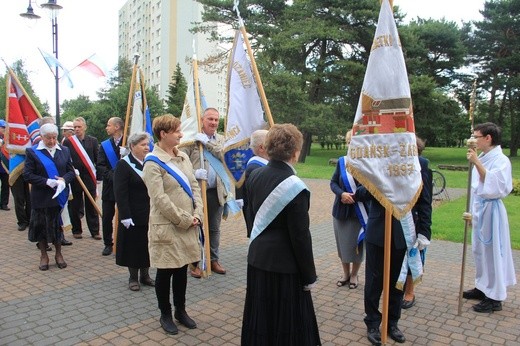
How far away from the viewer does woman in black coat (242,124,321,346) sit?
3062 millimetres

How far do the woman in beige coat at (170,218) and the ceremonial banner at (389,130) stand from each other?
168 centimetres

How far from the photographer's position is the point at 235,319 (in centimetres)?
459

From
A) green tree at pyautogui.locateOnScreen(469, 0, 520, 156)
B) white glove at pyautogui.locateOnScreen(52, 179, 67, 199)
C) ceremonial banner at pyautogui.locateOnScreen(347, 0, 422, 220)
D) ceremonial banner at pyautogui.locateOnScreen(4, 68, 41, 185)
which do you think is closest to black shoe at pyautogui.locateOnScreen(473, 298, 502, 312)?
ceremonial banner at pyautogui.locateOnScreen(347, 0, 422, 220)

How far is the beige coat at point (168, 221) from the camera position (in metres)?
4.05

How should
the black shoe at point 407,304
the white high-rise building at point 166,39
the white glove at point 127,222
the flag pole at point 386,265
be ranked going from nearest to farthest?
the flag pole at point 386,265 → the black shoe at point 407,304 → the white glove at point 127,222 → the white high-rise building at point 166,39

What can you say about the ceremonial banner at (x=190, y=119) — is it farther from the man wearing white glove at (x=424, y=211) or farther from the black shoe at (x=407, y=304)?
the black shoe at (x=407, y=304)

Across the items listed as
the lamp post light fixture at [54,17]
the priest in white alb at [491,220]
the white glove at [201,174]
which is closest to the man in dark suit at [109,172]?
the white glove at [201,174]

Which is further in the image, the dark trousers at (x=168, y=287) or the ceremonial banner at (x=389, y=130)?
the dark trousers at (x=168, y=287)

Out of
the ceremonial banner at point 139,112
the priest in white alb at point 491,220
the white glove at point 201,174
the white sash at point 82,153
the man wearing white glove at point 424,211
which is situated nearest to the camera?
the man wearing white glove at point 424,211

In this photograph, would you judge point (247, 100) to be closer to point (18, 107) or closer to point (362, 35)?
point (18, 107)

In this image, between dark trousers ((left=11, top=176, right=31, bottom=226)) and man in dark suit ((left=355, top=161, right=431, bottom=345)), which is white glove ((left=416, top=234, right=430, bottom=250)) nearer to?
man in dark suit ((left=355, top=161, right=431, bottom=345))

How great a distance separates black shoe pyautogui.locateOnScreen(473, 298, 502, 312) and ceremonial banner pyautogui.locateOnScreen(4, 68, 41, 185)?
→ 6.82 m

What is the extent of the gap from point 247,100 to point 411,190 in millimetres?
2762

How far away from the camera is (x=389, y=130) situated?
3969mm
